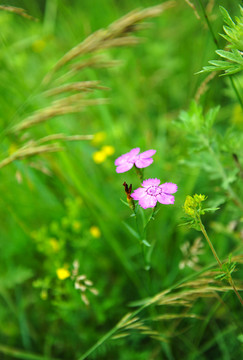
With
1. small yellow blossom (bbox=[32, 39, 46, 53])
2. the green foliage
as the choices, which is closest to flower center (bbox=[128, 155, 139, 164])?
the green foliage

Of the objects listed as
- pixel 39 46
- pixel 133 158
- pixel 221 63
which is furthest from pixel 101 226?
pixel 39 46

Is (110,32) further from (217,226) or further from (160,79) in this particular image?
(160,79)

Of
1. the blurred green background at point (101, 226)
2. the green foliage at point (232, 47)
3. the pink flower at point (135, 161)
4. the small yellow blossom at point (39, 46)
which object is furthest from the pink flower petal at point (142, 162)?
the small yellow blossom at point (39, 46)

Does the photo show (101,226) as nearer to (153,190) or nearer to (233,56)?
(153,190)

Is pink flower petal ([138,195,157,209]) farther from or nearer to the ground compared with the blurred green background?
farther from the ground

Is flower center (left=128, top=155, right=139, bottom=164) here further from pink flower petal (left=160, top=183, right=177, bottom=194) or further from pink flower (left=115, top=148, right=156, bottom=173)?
pink flower petal (left=160, top=183, right=177, bottom=194)

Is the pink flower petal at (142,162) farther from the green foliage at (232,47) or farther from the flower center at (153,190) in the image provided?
the green foliage at (232,47)

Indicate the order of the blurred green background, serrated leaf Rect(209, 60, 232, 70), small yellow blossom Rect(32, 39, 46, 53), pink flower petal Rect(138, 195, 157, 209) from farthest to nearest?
small yellow blossom Rect(32, 39, 46, 53) → the blurred green background → serrated leaf Rect(209, 60, 232, 70) → pink flower petal Rect(138, 195, 157, 209)

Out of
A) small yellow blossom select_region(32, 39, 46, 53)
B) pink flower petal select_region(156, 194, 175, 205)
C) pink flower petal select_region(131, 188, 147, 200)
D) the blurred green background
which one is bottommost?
the blurred green background

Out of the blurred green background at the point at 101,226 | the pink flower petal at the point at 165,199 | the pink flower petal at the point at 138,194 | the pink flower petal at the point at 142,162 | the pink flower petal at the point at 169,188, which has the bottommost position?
the blurred green background at the point at 101,226
